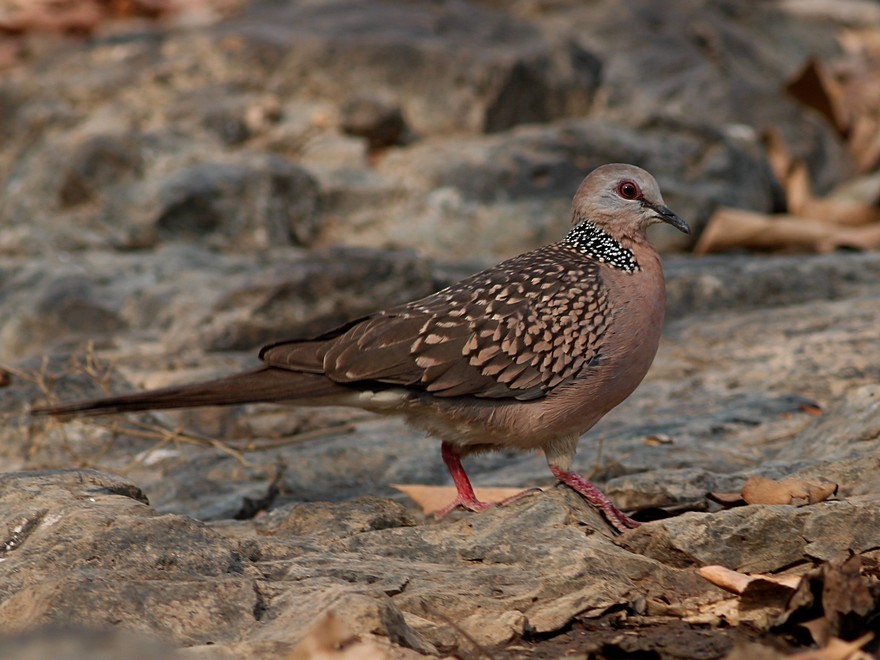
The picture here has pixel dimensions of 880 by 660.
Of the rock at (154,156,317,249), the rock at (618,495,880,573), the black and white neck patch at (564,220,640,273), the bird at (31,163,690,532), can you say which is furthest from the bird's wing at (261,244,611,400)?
the rock at (154,156,317,249)

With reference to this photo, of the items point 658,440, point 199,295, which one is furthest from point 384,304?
point 658,440

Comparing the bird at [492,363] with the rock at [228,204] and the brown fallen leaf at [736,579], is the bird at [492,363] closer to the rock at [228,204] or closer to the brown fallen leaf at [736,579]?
the brown fallen leaf at [736,579]

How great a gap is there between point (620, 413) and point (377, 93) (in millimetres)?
5457

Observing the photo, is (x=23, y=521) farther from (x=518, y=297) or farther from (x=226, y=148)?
(x=226, y=148)

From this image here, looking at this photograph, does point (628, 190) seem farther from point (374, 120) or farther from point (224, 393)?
point (374, 120)

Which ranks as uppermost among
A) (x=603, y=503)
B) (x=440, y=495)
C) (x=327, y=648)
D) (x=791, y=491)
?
(x=327, y=648)

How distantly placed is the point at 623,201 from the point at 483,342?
3.58 feet

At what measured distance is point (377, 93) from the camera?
38.4ft

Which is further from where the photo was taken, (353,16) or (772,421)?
(353,16)

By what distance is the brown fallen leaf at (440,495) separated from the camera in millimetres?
5801

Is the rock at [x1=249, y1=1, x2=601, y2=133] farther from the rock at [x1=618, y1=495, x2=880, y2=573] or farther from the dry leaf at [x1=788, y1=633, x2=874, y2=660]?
the dry leaf at [x1=788, y1=633, x2=874, y2=660]

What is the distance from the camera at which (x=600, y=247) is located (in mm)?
5855

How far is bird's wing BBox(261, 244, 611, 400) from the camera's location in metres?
5.36

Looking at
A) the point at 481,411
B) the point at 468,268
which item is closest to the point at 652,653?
the point at 481,411
